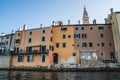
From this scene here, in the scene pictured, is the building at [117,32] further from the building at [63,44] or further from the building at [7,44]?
the building at [7,44]

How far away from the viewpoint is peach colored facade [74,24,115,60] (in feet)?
124

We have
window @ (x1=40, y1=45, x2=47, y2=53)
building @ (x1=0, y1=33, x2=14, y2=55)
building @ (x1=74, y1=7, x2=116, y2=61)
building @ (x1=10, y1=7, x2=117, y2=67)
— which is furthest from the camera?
building @ (x1=0, y1=33, x2=14, y2=55)

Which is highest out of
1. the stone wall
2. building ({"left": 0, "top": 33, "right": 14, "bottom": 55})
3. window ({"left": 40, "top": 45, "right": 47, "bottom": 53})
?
building ({"left": 0, "top": 33, "right": 14, "bottom": 55})

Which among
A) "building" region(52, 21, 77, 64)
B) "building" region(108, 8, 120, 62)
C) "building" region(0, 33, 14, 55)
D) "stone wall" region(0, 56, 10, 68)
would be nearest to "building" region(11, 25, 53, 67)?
"stone wall" region(0, 56, 10, 68)

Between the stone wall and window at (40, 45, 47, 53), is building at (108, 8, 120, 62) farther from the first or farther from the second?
the stone wall

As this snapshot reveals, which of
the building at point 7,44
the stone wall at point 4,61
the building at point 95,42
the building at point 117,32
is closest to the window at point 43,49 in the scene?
the building at point 95,42

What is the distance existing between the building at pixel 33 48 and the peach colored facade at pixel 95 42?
8557mm

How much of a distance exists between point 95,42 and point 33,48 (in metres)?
17.9

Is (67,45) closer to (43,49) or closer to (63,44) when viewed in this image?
(63,44)

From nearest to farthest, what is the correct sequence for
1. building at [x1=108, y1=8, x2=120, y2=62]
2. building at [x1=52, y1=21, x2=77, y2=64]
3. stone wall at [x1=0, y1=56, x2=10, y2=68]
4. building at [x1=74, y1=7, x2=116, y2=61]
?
building at [x1=108, y1=8, x2=120, y2=62], building at [x1=74, y1=7, x2=116, y2=61], building at [x1=52, y1=21, x2=77, y2=64], stone wall at [x1=0, y1=56, x2=10, y2=68]

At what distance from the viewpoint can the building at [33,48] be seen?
38275 mm

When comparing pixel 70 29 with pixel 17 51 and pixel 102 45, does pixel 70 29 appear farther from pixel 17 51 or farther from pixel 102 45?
pixel 17 51

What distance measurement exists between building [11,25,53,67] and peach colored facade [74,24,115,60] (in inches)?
337

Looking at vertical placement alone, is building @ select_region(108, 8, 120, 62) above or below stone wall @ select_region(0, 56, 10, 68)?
above
